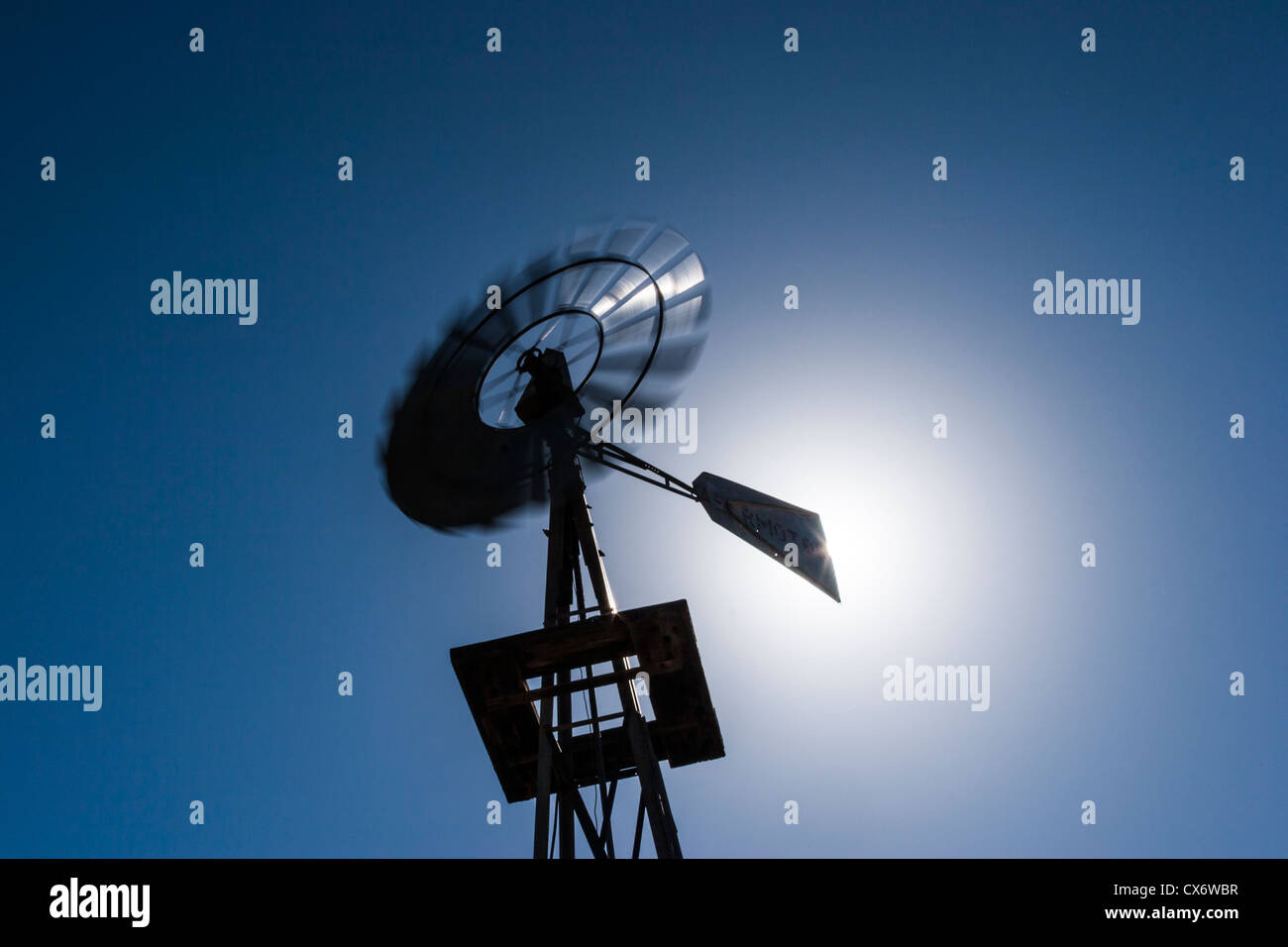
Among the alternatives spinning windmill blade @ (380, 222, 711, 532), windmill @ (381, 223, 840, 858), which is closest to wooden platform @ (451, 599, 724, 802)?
windmill @ (381, 223, 840, 858)

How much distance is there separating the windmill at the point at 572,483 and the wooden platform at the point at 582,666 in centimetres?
2

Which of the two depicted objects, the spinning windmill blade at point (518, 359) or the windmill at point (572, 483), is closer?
the windmill at point (572, 483)

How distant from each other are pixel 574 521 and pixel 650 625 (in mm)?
2683

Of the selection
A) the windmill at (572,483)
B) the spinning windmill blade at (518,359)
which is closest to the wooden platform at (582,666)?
the windmill at (572,483)

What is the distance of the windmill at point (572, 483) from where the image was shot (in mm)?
12227

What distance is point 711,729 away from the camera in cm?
1316

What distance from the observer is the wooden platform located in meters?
12.2

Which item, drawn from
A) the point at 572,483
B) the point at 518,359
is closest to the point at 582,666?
the point at 572,483

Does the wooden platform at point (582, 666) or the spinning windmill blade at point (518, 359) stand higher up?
the spinning windmill blade at point (518, 359)

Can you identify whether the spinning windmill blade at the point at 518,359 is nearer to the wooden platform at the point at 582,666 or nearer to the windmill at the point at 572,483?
the windmill at the point at 572,483

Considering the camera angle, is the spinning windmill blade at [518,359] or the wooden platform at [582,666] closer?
the wooden platform at [582,666]

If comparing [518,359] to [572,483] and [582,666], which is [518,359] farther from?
[582,666]
